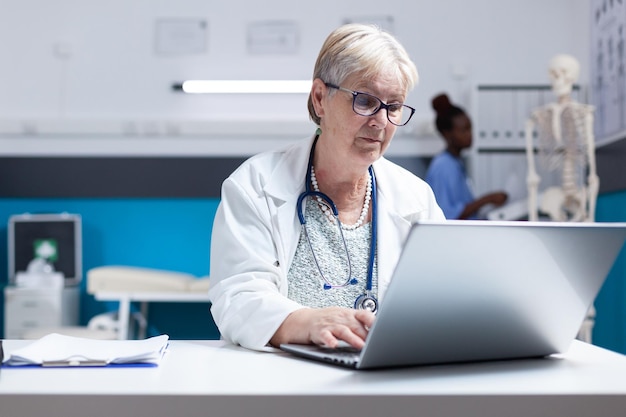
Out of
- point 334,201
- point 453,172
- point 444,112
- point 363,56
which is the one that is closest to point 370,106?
point 363,56

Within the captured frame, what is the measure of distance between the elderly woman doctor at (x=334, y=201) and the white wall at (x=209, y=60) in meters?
3.61

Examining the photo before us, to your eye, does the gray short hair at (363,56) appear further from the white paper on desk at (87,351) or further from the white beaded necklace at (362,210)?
the white paper on desk at (87,351)

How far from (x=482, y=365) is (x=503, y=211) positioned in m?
3.41

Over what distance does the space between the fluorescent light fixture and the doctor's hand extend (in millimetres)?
4184

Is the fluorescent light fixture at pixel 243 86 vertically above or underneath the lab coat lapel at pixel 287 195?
above

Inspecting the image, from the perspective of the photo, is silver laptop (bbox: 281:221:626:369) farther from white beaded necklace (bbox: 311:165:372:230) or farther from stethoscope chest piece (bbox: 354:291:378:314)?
white beaded necklace (bbox: 311:165:372:230)

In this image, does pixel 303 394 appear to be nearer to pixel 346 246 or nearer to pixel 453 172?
pixel 346 246

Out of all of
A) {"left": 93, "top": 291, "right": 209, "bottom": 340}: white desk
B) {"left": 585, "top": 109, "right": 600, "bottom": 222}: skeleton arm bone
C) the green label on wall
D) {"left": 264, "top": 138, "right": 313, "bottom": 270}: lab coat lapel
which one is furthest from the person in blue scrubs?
{"left": 264, "top": 138, "right": 313, "bottom": 270}: lab coat lapel

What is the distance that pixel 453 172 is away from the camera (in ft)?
15.2

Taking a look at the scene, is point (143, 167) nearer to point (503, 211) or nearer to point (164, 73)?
point (164, 73)

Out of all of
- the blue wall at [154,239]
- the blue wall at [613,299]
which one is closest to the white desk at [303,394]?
the blue wall at [613,299]

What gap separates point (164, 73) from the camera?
17.7 ft

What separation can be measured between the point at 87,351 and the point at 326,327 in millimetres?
344

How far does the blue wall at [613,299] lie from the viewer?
3.96m
